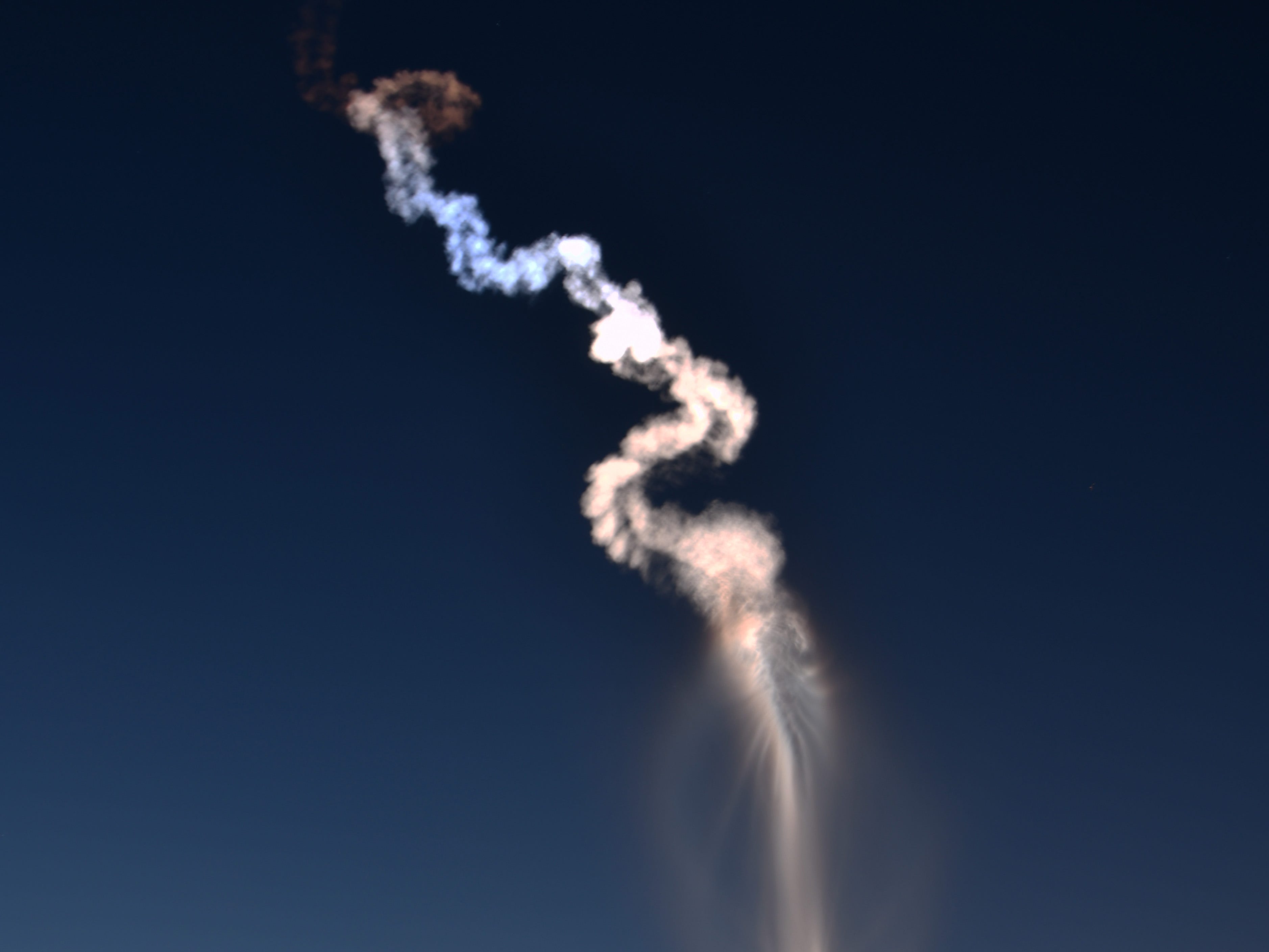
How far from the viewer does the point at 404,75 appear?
169 feet

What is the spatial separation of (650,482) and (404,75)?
19.0 m

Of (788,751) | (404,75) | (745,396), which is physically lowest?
(788,751)

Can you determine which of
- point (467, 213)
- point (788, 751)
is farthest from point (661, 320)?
point (788, 751)

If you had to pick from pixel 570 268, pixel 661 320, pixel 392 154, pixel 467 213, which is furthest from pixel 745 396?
pixel 392 154

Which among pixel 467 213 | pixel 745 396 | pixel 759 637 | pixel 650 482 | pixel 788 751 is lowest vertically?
pixel 788 751

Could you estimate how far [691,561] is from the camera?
175ft

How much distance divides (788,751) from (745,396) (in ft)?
48.7

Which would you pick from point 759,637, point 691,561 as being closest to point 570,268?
point 691,561

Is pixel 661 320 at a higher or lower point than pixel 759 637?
higher

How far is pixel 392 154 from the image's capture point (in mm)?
51594

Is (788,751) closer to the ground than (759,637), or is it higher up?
closer to the ground

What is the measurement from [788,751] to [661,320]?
18544mm

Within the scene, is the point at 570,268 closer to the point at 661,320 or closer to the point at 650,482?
the point at 661,320

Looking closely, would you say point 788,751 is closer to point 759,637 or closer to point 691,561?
point 759,637
